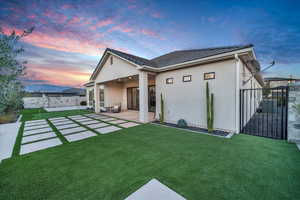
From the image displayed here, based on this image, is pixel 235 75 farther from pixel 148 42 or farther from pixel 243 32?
pixel 148 42

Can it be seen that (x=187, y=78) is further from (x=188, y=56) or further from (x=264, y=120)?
(x=264, y=120)

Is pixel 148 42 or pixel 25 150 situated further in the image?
pixel 148 42

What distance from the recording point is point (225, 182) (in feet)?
6.89

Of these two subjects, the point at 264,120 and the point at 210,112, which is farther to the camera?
the point at 264,120

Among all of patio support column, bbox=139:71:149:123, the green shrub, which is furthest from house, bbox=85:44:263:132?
the green shrub

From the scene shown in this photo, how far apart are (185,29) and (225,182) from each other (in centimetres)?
897

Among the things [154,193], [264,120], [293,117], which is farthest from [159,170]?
[264,120]

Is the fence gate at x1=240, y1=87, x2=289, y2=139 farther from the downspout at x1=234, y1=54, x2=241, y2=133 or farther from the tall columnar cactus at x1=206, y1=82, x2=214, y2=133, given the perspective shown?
the tall columnar cactus at x1=206, y1=82, x2=214, y2=133

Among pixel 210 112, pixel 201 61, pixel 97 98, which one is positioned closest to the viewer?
pixel 210 112

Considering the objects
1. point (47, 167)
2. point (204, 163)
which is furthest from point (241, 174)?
point (47, 167)

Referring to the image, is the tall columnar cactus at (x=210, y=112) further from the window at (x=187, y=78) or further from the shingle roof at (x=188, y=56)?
the shingle roof at (x=188, y=56)

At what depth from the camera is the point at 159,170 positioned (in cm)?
250

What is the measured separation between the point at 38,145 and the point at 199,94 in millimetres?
6922

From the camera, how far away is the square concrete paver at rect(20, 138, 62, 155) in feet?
11.8
